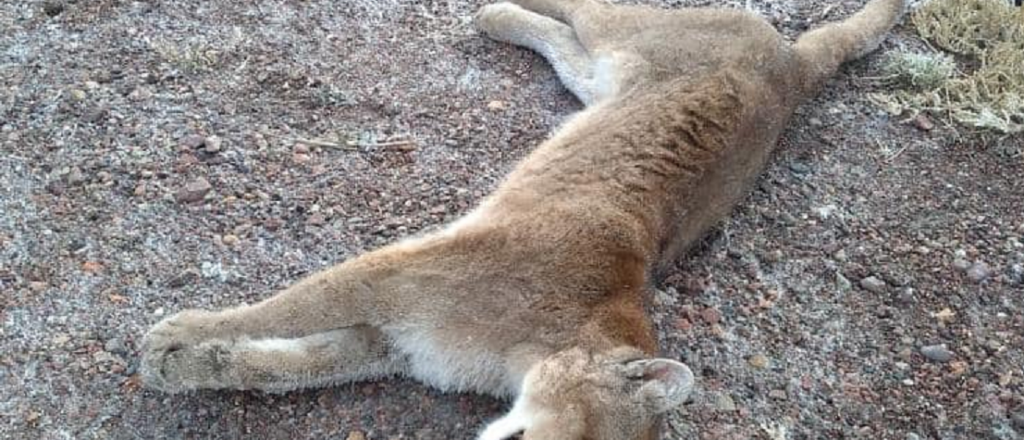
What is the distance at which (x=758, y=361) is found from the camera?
4.61 metres

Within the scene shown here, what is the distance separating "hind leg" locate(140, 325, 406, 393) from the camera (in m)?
4.03

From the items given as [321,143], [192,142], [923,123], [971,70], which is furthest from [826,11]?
[192,142]

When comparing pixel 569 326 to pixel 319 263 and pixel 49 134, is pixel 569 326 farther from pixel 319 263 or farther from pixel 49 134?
Result: pixel 49 134

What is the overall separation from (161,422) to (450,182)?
1.79m

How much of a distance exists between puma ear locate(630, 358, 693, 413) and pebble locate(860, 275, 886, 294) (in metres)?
1.64

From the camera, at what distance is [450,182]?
520 cm

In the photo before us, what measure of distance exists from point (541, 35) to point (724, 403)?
246 centimetres

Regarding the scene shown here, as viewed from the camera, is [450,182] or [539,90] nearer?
[450,182]

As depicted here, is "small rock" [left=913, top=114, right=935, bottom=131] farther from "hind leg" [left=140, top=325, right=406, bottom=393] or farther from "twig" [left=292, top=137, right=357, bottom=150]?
"hind leg" [left=140, top=325, right=406, bottom=393]

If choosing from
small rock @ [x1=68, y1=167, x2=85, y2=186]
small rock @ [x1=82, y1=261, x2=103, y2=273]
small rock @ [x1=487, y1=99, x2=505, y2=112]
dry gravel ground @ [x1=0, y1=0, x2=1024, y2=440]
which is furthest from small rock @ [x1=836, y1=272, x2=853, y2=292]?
small rock @ [x1=68, y1=167, x2=85, y2=186]

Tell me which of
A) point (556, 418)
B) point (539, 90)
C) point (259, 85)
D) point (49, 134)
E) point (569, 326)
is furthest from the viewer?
point (539, 90)

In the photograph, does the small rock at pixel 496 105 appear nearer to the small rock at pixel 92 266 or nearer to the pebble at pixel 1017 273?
the small rock at pixel 92 266

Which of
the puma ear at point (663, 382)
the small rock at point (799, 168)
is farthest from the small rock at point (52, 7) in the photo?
the small rock at point (799, 168)

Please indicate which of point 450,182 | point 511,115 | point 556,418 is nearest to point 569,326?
point 556,418
